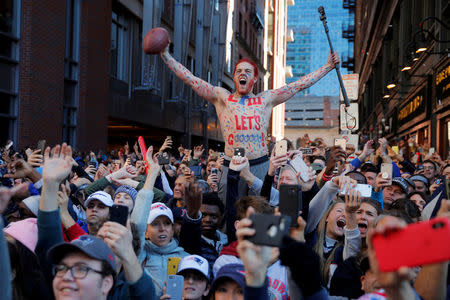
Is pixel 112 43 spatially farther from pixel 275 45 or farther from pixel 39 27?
pixel 275 45

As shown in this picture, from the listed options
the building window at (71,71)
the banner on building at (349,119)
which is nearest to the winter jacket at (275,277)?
the banner on building at (349,119)

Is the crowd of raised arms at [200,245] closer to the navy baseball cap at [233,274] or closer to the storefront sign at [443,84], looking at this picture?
the navy baseball cap at [233,274]

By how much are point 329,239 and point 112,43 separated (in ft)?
65.1

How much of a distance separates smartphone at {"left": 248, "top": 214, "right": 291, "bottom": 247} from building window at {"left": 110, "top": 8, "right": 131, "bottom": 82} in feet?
69.5

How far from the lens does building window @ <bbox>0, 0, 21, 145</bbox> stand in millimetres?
14849

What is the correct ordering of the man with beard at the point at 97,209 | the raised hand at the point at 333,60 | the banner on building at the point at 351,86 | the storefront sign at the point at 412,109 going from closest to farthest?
the man with beard at the point at 97,209, the raised hand at the point at 333,60, the banner on building at the point at 351,86, the storefront sign at the point at 412,109

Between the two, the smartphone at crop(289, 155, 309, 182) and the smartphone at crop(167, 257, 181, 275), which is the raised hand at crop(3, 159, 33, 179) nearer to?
the smartphone at crop(167, 257, 181, 275)

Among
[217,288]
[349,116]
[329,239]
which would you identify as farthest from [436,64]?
[217,288]

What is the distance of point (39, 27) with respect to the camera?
15977 millimetres

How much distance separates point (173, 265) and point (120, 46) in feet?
69.3

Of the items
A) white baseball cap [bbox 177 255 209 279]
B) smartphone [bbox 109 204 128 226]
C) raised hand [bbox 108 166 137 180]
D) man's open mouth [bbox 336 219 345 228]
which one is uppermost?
raised hand [bbox 108 166 137 180]

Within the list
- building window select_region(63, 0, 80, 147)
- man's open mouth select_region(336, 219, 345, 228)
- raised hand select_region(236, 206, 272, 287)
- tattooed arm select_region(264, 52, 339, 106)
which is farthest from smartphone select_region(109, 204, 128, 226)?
building window select_region(63, 0, 80, 147)

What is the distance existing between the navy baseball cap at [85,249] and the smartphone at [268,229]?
3.29ft

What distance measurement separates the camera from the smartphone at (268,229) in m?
1.99
